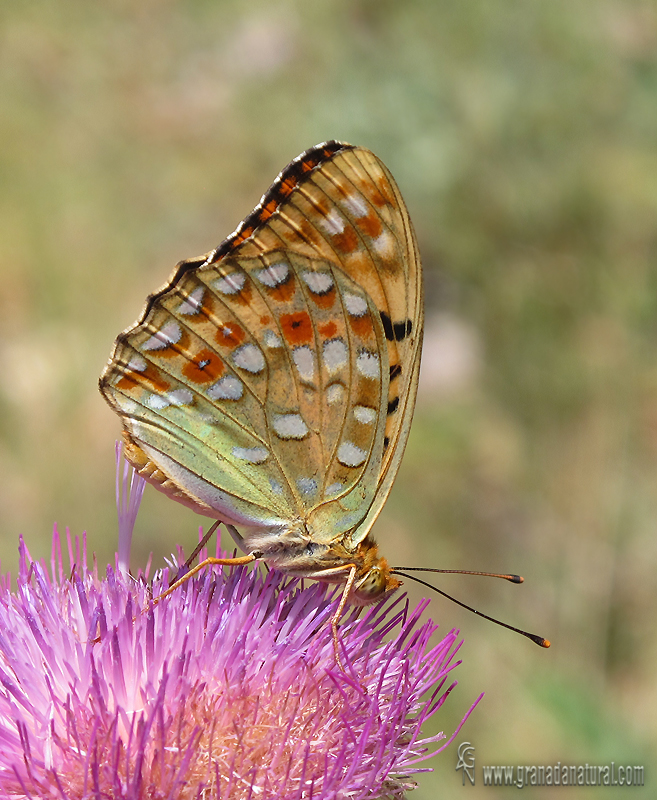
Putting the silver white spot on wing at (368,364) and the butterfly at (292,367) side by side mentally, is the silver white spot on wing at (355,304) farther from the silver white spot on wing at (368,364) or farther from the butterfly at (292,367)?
the silver white spot on wing at (368,364)

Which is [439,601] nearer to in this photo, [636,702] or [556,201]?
[636,702]

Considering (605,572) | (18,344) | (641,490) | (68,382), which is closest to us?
(605,572)

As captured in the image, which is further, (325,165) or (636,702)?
(636,702)

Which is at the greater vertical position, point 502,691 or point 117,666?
point 502,691

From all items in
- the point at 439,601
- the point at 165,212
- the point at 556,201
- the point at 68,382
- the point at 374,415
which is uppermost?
the point at 165,212

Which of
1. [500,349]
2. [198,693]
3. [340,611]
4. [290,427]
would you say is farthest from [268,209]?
[500,349]

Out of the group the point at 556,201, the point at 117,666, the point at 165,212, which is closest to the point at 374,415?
the point at 117,666

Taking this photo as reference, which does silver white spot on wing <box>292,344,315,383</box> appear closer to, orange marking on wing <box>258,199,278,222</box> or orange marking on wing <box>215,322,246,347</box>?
orange marking on wing <box>215,322,246,347</box>
